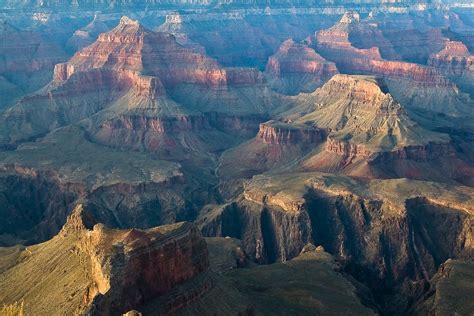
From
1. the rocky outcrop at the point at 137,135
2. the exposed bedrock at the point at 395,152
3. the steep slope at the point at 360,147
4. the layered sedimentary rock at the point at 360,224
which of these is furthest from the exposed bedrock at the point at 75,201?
the exposed bedrock at the point at 395,152

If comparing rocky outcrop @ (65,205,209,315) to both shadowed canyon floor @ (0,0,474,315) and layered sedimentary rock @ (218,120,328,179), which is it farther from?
layered sedimentary rock @ (218,120,328,179)

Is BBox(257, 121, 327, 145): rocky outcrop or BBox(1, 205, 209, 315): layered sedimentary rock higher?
BBox(1, 205, 209, 315): layered sedimentary rock

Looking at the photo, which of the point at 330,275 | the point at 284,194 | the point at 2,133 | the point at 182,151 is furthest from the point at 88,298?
the point at 2,133

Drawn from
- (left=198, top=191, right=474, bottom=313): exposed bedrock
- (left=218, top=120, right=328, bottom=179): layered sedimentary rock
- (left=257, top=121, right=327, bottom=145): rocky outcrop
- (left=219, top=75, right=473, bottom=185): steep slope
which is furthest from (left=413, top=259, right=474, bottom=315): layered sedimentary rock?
(left=257, top=121, right=327, bottom=145): rocky outcrop

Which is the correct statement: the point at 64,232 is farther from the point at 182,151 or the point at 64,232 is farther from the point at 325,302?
the point at 182,151

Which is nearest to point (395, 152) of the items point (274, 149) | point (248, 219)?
point (274, 149)

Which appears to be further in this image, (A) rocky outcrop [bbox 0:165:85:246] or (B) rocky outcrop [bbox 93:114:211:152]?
(B) rocky outcrop [bbox 93:114:211:152]

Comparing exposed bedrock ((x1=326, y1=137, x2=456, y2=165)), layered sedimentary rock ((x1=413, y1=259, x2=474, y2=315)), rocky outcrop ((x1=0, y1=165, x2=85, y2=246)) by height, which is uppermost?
layered sedimentary rock ((x1=413, y1=259, x2=474, y2=315))

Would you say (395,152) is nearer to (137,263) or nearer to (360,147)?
(360,147)
